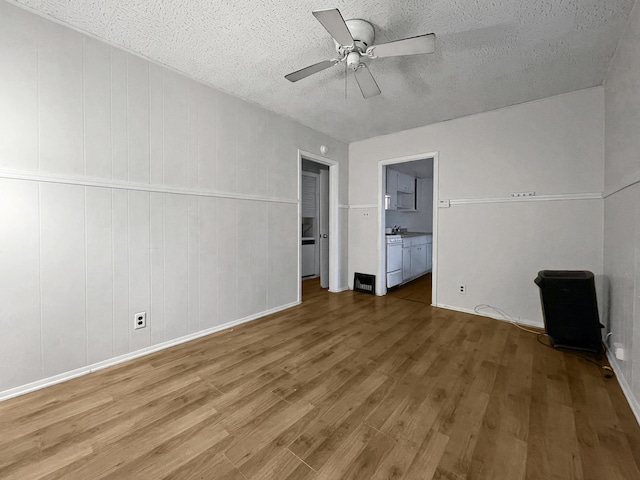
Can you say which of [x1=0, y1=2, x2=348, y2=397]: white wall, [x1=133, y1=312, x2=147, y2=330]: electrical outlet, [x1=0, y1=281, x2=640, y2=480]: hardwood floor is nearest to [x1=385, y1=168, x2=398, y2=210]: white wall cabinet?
[x1=0, y1=2, x2=348, y2=397]: white wall

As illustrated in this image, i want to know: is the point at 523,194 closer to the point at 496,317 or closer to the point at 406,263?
the point at 496,317

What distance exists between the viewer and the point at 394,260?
15.4ft

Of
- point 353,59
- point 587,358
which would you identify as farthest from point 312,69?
point 587,358

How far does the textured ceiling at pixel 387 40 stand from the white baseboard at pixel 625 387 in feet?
8.06

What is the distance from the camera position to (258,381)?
76.6 inches

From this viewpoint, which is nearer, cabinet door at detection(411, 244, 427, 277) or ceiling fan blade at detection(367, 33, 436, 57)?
ceiling fan blade at detection(367, 33, 436, 57)

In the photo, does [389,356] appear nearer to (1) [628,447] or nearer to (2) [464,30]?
(1) [628,447]

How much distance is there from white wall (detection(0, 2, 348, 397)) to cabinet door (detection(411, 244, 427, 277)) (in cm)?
342

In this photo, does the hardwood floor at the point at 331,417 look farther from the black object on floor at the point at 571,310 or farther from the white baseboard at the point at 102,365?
the black object on floor at the point at 571,310

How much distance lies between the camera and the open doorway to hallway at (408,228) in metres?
4.49

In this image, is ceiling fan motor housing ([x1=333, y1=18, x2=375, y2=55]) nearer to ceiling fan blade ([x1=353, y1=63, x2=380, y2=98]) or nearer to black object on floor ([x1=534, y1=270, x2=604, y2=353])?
ceiling fan blade ([x1=353, y1=63, x2=380, y2=98])

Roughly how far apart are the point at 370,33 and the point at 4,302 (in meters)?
3.05

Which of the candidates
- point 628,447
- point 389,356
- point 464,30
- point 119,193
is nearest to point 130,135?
point 119,193

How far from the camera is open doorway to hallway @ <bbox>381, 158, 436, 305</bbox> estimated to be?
14.7ft
